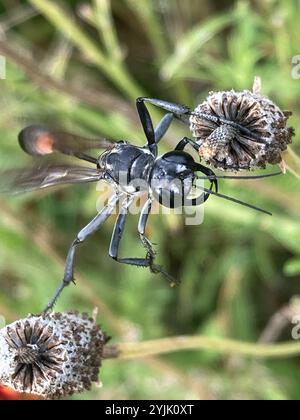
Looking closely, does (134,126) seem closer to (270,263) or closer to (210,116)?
(270,263)

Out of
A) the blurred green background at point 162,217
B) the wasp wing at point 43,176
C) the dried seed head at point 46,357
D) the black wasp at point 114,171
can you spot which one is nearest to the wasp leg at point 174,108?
the black wasp at point 114,171

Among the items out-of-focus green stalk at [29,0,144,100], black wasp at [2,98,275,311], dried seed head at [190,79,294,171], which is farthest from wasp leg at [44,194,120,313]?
out-of-focus green stalk at [29,0,144,100]

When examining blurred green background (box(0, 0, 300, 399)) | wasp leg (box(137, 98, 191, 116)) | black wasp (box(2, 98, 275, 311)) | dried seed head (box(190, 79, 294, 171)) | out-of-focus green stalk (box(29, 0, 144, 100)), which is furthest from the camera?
blurred green background (box(0, 0, 300, 399))

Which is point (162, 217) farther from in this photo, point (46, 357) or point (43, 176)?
point (46, 357)

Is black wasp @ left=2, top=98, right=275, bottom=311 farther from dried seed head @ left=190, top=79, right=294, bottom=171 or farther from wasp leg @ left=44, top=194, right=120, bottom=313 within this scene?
dried seed head @ left=190, top=79, right=294, bottom=171

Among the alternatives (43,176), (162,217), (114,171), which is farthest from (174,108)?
(162,217)

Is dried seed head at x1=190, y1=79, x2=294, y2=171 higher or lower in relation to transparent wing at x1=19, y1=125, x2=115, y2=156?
lower

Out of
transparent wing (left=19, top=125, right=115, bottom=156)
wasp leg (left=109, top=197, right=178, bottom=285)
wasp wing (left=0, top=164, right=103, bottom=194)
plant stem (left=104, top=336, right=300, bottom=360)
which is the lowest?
plant stem (left=104, top=336, right=300, bottom=360)
